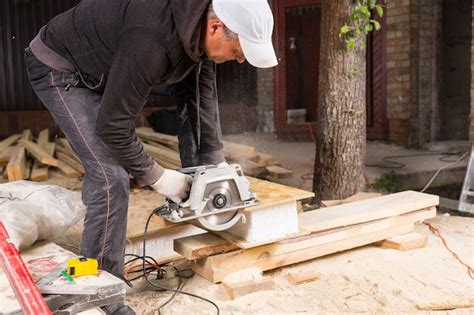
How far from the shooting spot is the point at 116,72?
2014 millimetres

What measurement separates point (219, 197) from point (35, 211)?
86 centimetres

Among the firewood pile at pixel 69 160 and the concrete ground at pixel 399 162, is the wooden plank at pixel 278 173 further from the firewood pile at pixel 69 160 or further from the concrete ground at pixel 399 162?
the concrete ground at pixel 399 162

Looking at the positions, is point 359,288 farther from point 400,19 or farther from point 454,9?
point 454,9

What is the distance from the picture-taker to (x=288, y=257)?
304 centimetres

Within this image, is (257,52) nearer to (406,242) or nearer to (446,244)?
(406,242)

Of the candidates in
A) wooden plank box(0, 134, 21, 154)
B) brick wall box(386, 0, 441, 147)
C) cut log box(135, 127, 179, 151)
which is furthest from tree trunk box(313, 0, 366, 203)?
wooden plank box(0, 134, 21, 154)

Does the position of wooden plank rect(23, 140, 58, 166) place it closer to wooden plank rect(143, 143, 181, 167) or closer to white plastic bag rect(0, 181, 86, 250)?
wooden plank rect(143, 143, 181, 167)

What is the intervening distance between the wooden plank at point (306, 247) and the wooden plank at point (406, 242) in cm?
4

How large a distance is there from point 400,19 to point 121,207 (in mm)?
6257

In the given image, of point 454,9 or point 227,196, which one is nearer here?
point 227,196

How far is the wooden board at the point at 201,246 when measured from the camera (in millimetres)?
2787

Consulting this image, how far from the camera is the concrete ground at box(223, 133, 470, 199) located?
5.94m

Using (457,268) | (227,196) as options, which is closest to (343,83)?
(457,268)

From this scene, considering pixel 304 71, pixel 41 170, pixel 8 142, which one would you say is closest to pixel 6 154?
pixel 41 170
